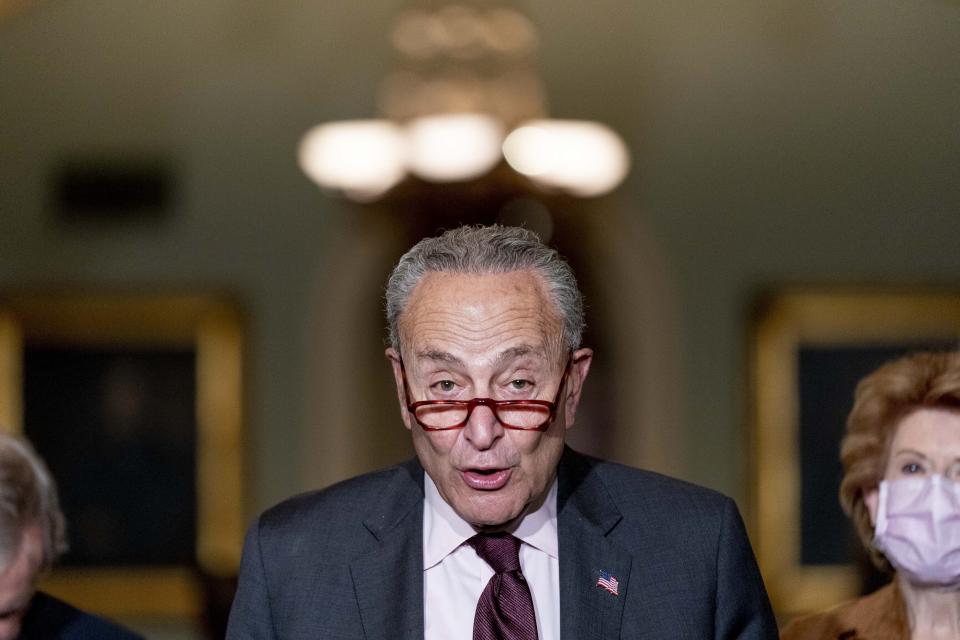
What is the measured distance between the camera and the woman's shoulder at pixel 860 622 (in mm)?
2947

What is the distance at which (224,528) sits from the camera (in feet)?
24.4

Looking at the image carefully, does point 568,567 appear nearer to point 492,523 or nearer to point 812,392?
point 492,523

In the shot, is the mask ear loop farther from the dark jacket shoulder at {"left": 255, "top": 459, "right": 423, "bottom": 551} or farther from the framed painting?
the framed painting

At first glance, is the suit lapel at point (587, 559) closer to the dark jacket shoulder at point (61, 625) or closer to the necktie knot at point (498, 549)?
the necktie knot at point (498, 549)

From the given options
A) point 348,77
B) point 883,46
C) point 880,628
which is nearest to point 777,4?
point 883,46

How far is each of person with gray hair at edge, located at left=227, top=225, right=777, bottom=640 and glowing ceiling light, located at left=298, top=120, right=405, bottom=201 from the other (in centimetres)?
405

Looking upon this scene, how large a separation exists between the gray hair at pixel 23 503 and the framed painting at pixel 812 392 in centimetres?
498

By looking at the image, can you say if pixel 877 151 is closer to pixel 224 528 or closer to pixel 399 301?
pixel 224 528

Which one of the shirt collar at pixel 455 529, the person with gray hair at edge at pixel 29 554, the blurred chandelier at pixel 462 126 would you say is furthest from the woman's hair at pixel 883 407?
the blurred chandelier at pixel 462 126

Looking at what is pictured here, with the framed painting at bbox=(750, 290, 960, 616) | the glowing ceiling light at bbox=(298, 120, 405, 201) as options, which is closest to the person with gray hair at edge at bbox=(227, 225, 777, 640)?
the glowing ceiling light at bbox=(298, 120, 405, 201)

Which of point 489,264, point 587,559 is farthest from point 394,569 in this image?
point 489,264

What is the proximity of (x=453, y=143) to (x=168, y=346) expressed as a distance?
214 cm

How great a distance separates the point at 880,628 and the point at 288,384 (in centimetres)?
498

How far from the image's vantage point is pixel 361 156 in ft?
22.2
